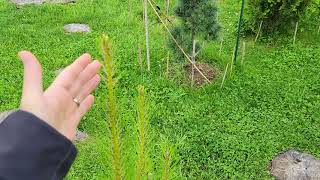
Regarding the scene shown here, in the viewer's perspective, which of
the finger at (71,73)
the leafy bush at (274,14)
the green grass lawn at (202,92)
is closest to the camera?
the finger at (71,73)

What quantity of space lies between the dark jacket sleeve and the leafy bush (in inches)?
202

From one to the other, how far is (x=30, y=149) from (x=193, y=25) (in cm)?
374

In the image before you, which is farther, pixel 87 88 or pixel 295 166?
pixel 295 166

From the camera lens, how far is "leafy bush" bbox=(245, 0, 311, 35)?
5.98 metres

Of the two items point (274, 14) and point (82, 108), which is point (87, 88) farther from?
point (274, 14)

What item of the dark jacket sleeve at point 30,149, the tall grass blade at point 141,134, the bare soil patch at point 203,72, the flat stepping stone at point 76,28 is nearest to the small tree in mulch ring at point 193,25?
the bare soil patch at point 203,72

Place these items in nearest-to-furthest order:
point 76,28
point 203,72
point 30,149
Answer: point 30,149
point 203,72
point 76,28

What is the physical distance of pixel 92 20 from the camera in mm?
6875

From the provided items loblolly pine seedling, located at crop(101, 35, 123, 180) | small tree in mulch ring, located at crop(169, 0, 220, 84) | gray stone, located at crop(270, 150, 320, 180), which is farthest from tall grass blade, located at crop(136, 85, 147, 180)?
small tree in mulch ring, located at crop(169, 0, 220, 84)

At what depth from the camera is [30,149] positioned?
4.17 feet

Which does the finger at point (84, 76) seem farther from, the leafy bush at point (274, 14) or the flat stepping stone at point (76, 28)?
the flat stepping stone at point (76, 28)

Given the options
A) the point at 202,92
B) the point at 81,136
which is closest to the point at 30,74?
the point at 81,136

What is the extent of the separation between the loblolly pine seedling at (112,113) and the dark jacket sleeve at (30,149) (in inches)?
7.0

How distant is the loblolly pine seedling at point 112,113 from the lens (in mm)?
1248
